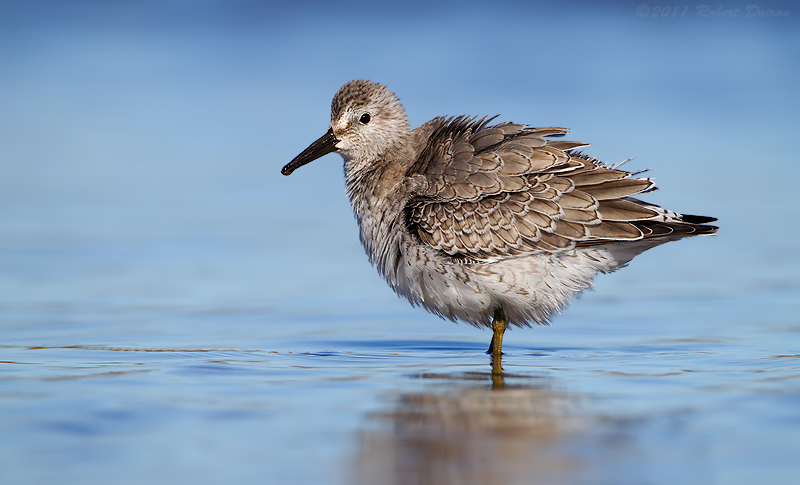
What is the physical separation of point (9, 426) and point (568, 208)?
391 centimetres

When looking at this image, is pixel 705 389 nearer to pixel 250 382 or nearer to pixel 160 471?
pixel 250 382

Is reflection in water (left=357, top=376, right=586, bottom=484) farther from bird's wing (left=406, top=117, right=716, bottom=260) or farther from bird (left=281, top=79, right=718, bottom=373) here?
bird's wing (left=406, top=117, right=716, bottom=260)

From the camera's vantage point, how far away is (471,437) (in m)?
4.63

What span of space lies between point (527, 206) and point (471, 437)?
8.46 ft

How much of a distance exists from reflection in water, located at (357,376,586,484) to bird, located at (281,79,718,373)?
122cm

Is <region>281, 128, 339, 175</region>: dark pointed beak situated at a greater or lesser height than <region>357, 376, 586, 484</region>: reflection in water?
greater

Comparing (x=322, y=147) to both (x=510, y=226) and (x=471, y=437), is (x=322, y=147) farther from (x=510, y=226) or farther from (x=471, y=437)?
(x=471, y=437)

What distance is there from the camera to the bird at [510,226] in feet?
22.2

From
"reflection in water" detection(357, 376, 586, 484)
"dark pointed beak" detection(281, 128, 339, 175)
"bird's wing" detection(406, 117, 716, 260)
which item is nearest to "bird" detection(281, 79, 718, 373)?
"bird's wing" detection(406, 117, 716, 260)

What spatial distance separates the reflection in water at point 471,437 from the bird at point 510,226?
4.02 ft

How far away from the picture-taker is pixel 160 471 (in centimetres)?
414

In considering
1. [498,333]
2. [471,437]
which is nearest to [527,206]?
[498,333]

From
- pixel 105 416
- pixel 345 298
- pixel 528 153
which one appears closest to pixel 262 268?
pixel 345 298

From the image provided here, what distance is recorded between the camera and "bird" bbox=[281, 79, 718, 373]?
267 inches
